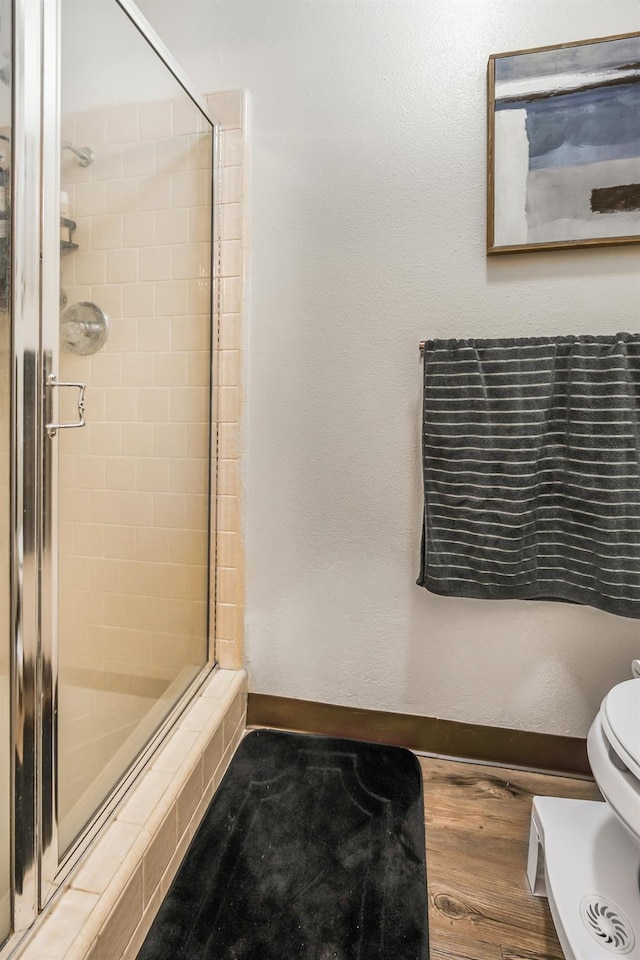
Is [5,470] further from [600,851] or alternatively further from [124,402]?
[600,851]

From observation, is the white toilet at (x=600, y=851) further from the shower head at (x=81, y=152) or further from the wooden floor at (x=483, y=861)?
the shower head at (x=81, y=152)

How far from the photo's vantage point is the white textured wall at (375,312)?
4.46 ft

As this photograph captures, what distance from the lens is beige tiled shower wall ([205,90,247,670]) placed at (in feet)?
4.85

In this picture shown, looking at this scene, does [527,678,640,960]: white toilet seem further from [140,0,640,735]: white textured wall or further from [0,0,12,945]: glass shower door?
[0,0,12,945]: glass shower door

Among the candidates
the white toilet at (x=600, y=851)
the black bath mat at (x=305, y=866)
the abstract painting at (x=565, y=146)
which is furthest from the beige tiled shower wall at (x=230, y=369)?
the white toilet at (x=600, y=851)

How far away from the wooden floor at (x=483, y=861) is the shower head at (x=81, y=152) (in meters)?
1.54

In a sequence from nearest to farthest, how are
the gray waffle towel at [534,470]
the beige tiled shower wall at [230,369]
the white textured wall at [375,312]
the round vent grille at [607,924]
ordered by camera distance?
the round vent grille at [607,924] → the gray waffle towel at [534,470] → the white textured wall at [375,312] → the beige tiled shower wall at [230,369]

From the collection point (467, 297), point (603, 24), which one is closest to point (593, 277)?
point (467, 297)

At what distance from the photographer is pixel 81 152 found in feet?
3.07

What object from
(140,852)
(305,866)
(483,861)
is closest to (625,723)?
(483,861)

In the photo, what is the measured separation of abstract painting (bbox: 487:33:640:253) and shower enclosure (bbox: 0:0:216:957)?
779mm

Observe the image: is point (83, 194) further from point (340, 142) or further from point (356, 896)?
point (356, 896)

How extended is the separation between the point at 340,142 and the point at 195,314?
2.01 feet

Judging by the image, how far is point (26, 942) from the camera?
765 mm
